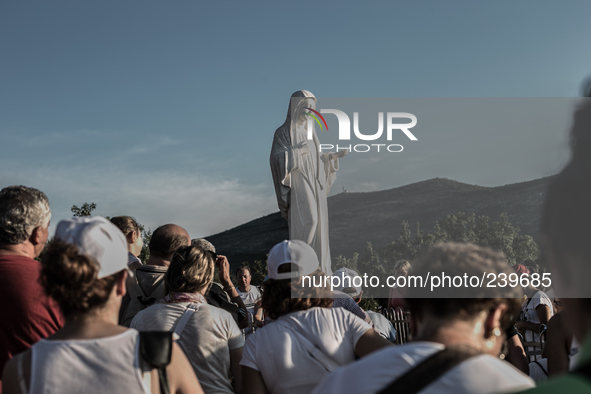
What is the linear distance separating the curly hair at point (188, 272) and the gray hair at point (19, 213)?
0.75 meters

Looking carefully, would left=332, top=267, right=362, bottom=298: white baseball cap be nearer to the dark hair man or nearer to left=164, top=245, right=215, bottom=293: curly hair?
the dark hair man

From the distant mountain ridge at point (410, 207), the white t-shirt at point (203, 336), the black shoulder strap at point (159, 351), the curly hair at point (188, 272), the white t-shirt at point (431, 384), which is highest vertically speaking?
the distant mountain ridge at point (410, 207)

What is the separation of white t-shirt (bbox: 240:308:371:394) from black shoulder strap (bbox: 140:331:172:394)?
2.44ft

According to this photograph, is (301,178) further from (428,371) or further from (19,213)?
(428,371)

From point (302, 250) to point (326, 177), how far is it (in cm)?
690

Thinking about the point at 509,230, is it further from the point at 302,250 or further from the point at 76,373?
the point at 76,373

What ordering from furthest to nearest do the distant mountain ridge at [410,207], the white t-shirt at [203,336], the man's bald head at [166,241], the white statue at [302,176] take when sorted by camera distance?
the distant mountain ridge at [410,207] < the white statue at [302,176] < the man's bald head at [166,241] < the white t-shirt at [203,336]

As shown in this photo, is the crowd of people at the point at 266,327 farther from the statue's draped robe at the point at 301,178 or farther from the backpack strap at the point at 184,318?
the statue's draped robe at the point at 301,178

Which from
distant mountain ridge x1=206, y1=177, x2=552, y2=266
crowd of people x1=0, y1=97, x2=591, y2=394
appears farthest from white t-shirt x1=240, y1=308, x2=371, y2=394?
distant mountain ridge x1=206, y1=177, x2=552, y2=266

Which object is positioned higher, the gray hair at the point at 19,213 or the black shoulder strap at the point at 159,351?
the gray hair at the point at 19,213

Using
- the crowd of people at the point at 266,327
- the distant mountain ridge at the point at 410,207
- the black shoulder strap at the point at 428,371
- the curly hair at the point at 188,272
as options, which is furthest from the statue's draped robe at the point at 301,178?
the black shoulder strap at the point at 428,371

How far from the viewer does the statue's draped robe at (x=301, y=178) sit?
911 cm

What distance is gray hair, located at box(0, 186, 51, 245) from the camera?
270cm

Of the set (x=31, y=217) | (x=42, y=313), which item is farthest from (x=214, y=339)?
(x=31, y=217)
